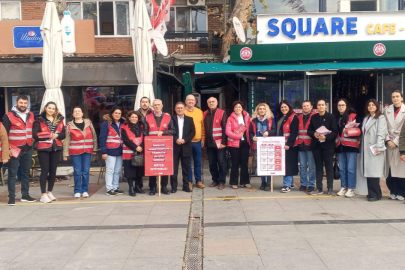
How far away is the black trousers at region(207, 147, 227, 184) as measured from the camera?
10.3m

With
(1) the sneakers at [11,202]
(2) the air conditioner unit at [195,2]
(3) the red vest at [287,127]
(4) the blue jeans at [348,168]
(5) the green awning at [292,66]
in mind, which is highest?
(2) the air conditioner unit at [195,2]

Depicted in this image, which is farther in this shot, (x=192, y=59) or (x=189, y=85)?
(x=192, y=59)

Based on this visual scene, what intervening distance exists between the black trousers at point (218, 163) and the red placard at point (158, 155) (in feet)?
3.54

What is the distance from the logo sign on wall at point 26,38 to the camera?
13.1m

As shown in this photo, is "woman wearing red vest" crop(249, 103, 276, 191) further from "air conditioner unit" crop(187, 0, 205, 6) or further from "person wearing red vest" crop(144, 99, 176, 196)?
"air conditioner unit" crop(187, 0, 205, 6)

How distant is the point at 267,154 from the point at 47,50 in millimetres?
5604

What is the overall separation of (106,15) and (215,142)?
10.1 meters

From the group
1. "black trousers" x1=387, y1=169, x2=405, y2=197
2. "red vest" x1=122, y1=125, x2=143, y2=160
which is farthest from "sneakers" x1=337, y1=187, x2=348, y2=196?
"red vest" x1=122, y1=125, x2=143, y2=160

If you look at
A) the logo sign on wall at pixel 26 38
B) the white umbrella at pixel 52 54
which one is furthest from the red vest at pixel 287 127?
the logo sign on wall at pixel 26 38

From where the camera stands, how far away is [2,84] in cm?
1229

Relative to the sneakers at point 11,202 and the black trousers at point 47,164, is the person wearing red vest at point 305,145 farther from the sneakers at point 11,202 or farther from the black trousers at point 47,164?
the sneakers at point 11,202

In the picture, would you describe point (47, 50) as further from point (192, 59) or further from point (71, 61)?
point (192, 59)

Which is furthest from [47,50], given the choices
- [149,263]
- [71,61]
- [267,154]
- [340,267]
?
[340,267]

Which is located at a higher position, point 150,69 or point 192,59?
point 192,59
